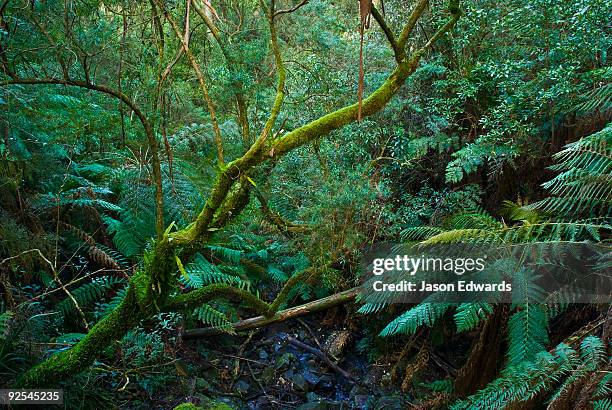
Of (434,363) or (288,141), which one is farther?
(434,363)

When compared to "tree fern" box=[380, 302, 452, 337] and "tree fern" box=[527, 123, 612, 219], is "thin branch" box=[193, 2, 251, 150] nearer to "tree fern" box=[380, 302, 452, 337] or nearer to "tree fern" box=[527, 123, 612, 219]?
"tree fern" box=[380, 302, 452, 337]

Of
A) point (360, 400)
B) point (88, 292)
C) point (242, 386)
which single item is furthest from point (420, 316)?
point (88, 292)

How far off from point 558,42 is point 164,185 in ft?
11.0

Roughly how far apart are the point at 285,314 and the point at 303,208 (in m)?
0.93

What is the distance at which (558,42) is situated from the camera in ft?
12.0

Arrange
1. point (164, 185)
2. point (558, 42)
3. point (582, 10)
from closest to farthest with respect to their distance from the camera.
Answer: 1. point (582, 10)
2. point (558, 42)
3. point (164, 185)

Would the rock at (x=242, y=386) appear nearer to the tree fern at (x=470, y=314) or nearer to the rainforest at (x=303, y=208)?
the rainforest at (x=303, y=208)

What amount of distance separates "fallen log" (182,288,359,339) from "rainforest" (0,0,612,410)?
0.02 meters

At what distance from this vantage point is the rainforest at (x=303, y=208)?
8.88ft

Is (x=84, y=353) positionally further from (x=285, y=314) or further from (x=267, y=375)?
(x=285, y=314)

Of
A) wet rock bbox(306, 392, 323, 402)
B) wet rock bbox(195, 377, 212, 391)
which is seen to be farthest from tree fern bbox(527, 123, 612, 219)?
wet rock bbox(195, 377, 212, 391)

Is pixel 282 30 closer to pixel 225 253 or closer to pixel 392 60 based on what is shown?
pixel 392 60

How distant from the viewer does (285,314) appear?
166 inches

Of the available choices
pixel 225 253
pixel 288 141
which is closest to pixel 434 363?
pixel 225 253
